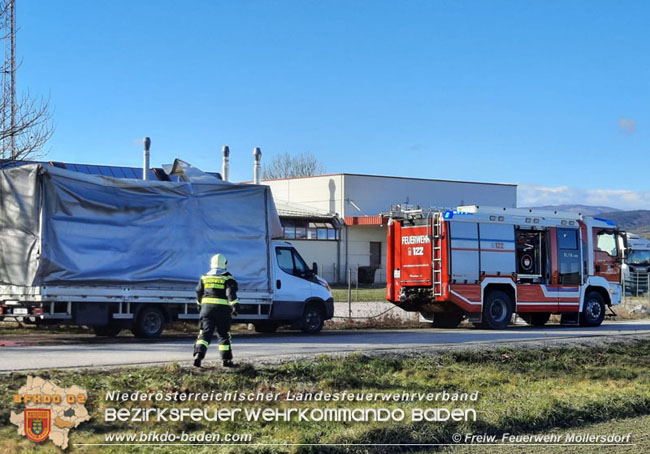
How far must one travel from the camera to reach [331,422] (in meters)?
9.90

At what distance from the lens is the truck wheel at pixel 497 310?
947 inches

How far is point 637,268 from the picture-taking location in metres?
47.7

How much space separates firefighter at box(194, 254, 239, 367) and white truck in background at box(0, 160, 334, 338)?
5.50 m

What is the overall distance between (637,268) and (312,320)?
31.2 metres

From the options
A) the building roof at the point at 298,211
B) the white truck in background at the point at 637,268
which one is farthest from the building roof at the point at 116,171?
the white truck in background at the point at 637,268

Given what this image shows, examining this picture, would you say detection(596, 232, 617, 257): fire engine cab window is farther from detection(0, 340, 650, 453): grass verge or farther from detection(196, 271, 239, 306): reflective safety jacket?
detection(196, 271, 239, 306): reflective safety jacket

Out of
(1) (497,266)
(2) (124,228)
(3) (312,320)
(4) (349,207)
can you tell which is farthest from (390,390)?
(4) (349,207)

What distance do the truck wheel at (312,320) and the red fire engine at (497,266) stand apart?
3818 mm

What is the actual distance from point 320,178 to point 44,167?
4413 cm

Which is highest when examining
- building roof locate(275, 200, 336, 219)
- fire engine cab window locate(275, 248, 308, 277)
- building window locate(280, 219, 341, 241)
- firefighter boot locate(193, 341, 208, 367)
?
building roof locate(275, 200, 336, 219)

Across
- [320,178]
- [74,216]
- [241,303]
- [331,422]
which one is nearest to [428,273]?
[241,303]

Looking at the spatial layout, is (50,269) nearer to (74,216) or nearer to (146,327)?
(74,216)

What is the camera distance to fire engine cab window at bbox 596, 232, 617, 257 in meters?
27.4

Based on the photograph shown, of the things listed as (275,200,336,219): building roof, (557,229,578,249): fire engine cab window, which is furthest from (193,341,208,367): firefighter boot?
(275,200,336,219): building roof
